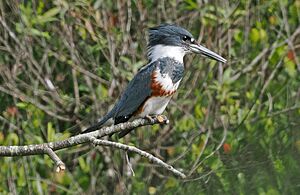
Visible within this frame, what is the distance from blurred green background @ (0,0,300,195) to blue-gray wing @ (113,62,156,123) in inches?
45.7

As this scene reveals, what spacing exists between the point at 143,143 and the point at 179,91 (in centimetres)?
39

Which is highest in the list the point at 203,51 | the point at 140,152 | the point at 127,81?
the point at 203,51

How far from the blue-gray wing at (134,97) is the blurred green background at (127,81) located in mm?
1161

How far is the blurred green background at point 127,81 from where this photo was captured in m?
4.89

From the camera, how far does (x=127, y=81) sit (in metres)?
5.01

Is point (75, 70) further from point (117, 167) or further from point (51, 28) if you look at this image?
point (117, 167)

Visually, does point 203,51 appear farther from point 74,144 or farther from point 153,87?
point 74,144

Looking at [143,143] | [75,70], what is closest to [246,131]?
[143,143]

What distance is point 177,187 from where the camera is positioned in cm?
505

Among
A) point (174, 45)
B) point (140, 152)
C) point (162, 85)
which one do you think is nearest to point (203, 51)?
point (174, 45)

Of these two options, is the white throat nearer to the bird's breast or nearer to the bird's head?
the bird's head

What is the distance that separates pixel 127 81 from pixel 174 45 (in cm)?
120

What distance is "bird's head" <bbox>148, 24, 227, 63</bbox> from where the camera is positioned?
3.83 metres

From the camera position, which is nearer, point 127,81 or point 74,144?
point 74,144
